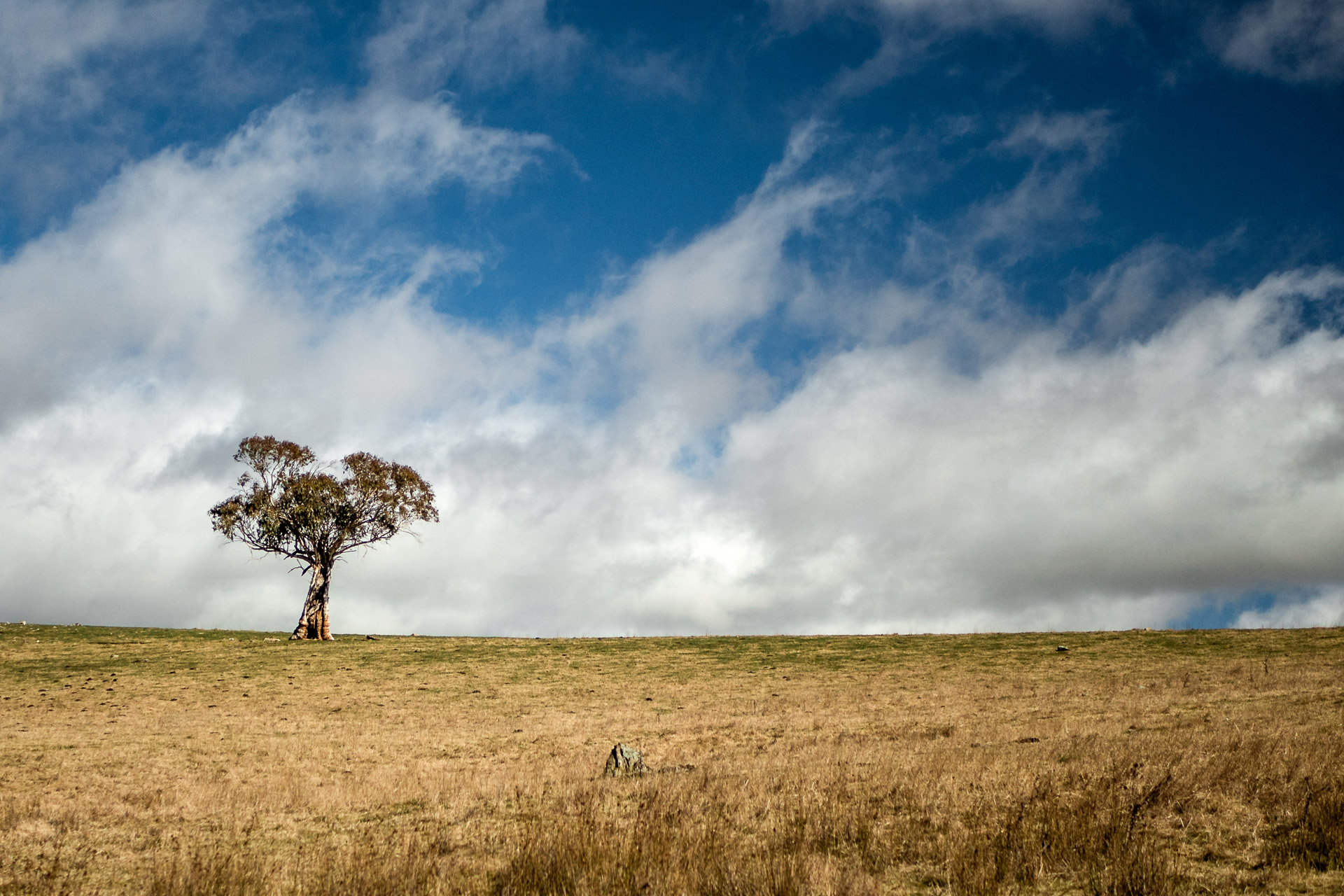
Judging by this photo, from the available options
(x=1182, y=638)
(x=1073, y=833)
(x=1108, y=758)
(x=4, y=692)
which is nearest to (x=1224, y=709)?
(x=1108, y=758)

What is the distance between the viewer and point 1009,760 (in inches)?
593

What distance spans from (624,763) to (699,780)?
3.24 m

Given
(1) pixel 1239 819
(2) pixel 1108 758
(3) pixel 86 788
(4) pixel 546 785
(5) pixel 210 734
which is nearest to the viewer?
(1) pixel 1239 819

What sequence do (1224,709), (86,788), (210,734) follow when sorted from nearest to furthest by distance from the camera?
(86,788) < (1224,709) < (210,734)

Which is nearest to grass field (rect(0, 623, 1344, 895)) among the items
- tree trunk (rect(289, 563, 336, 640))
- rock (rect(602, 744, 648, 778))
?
rock (rect(602, 744, 648, 778))

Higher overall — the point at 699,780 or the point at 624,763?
the point at 699,780

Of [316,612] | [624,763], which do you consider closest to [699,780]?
[624,763]

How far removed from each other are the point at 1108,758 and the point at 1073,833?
5.29 meters

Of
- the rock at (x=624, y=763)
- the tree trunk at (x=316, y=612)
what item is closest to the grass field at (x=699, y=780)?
the rock at (x=624, y=763)

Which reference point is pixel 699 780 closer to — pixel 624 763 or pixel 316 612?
pixel 624 763

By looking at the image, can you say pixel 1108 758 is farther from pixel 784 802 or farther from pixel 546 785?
pixel 546 785

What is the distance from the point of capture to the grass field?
964 cm

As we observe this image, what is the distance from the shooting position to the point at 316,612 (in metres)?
57.9

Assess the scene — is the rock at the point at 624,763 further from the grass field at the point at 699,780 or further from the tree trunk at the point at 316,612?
the tree trunk at the point at 316,612
